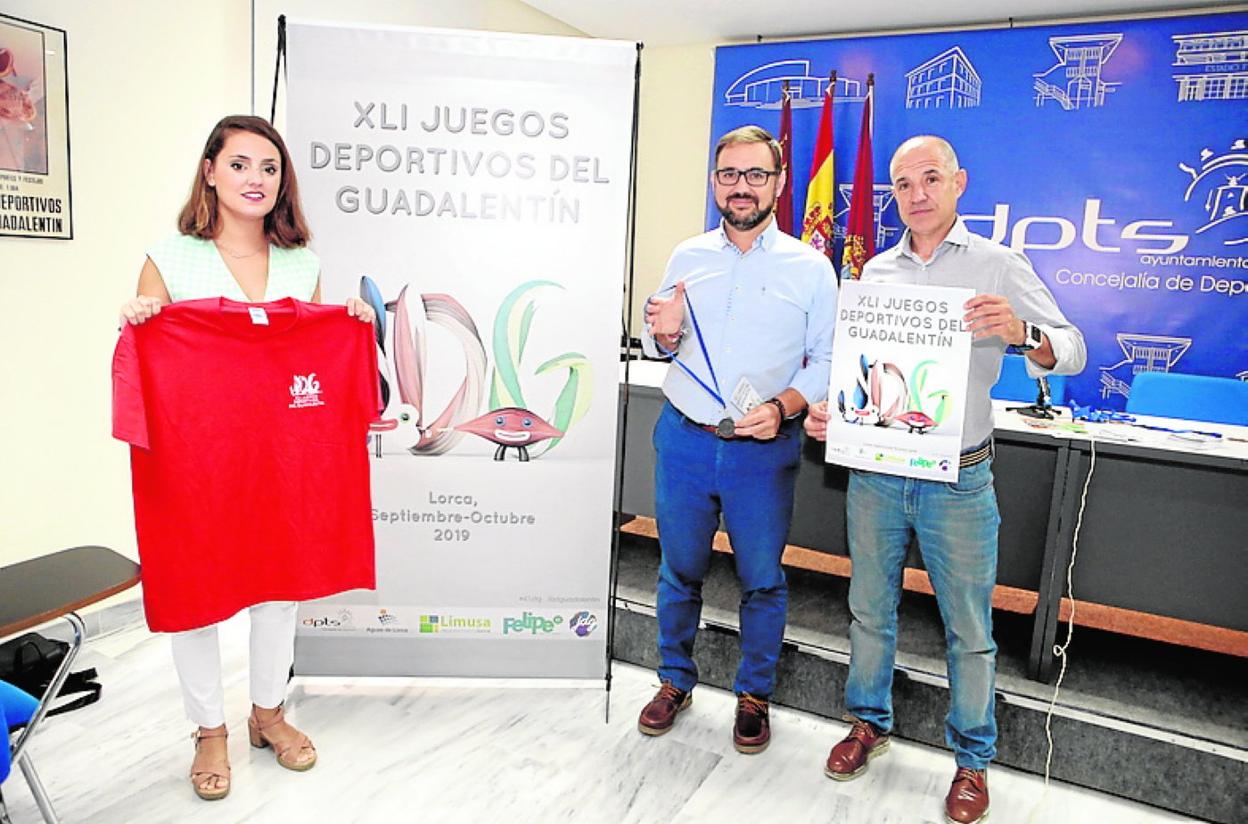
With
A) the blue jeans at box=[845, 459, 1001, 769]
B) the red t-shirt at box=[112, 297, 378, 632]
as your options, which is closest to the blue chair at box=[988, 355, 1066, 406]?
the blue jeans at box=[845, 459, 1001, 769]

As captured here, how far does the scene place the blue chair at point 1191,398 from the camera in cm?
332

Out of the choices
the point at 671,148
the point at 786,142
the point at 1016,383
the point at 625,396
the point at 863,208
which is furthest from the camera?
the point at 671,148

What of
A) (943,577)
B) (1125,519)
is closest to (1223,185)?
(1125,519)

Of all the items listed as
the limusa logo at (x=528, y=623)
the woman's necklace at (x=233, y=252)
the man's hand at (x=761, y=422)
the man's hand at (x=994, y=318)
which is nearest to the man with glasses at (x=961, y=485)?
the man's hand at (x=994, y=318)

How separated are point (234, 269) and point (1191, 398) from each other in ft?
10.8

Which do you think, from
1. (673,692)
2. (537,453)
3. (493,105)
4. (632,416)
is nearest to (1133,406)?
(632,416)

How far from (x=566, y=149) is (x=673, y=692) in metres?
1.53

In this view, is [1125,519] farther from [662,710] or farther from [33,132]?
[33,132]

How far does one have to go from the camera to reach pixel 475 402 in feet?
8.03

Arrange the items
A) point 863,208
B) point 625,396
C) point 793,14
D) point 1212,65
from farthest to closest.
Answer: point 863,208 < point 793,14 < point 1212,65 < point 625,396

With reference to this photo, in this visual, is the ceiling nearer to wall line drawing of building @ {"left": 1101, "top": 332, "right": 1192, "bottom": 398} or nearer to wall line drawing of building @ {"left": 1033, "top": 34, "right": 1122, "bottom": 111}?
wall line drawing of building @ {"left": 1033, "top": 34, "right": 1122, "bottom": 111}

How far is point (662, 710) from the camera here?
2.51m

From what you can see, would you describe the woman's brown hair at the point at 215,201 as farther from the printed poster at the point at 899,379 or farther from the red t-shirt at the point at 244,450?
the printed poster at the point at 899,379

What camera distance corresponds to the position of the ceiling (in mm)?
4539
